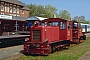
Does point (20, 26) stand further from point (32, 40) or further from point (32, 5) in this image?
point (32, 5)

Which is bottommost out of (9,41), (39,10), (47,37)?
(9,41)

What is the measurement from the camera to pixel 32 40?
14.5 m

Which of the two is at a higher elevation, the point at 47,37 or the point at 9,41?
the point at 47,37

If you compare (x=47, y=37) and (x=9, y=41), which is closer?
(x=47, y=37)

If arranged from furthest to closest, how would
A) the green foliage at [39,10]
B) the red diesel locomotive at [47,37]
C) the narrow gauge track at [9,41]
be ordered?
the green foliage at [39,10], the narrow gauge track at [9,41], the red diesel locomotive at [47,37]

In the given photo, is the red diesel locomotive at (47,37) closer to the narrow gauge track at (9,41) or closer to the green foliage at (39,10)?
the narrow gauge track at (9,41)

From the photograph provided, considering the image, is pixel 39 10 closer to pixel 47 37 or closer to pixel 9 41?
pixel 9 41

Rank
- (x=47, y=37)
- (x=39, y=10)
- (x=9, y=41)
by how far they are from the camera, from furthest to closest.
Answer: (x=39, y=10) < (x=9, y=41) < (x=47, y=37)

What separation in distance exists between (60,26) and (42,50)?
12.1 ft

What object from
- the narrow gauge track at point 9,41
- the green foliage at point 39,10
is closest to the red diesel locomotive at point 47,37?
the narrow gauge track at point 9,41

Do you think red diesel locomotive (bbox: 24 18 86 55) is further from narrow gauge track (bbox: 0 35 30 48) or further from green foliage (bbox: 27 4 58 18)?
green foliage (bbox: 27 4 58 18)

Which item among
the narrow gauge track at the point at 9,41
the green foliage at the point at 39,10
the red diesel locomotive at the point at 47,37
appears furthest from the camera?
the green foliage at the point at 39,10

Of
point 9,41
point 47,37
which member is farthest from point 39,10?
point 47,37

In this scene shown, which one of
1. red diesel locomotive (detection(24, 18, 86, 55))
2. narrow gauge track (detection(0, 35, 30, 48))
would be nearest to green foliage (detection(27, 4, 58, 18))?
narrow gauge track (detection(0, 35, 30, 48))
